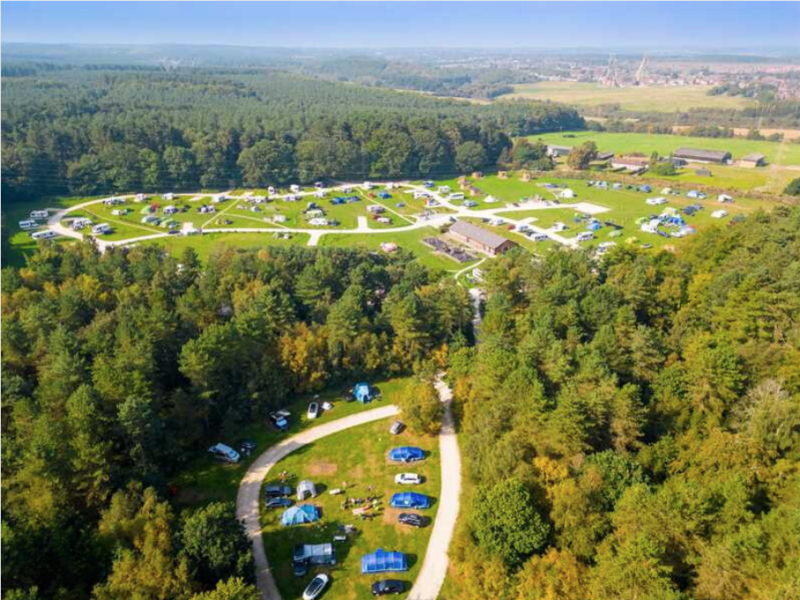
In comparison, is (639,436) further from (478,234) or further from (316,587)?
(478,234)

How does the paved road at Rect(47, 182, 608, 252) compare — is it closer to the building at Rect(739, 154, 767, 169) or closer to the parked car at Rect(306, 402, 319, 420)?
the parked car at Rect(306, 402, 319, 420)

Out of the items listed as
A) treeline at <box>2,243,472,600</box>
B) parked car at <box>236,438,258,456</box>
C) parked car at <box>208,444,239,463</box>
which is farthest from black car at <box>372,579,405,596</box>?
parked car at <box>236,438,258,456</box>

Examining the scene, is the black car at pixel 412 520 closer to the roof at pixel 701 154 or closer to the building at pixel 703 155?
the building at pixel 703 155

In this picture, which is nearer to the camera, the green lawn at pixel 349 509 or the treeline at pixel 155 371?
the treeline at pixel 155 371

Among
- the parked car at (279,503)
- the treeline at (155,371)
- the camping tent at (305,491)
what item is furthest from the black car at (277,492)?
the treeline at (155,371)

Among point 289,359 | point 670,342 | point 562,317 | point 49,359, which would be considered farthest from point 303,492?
point 670,342
